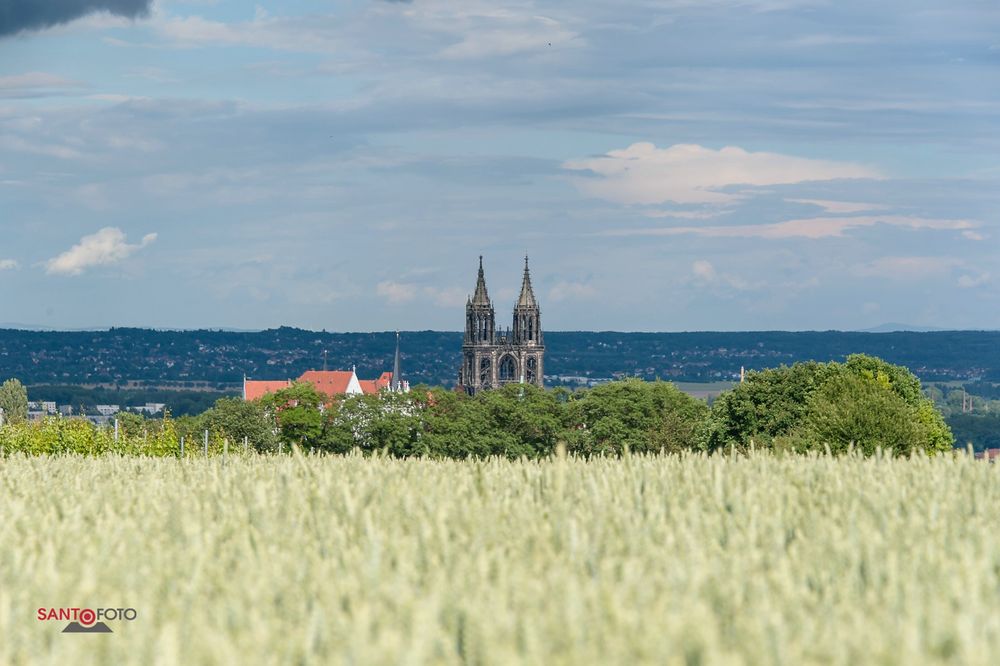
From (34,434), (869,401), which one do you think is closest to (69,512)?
(34,434)

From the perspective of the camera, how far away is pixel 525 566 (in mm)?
12656

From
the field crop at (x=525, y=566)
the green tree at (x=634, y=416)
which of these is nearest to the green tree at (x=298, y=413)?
the green tree at (x=634, y=416)

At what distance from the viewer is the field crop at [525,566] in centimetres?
984

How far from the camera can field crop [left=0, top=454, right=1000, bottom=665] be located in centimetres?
984

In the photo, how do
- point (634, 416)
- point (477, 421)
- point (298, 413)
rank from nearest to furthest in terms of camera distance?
point (634, 416) < point (477, 421) < point (298, 413)

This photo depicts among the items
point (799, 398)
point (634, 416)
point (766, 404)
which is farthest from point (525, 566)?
point (634, 416)

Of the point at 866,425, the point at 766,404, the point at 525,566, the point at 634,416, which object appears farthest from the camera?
the point at 634,416

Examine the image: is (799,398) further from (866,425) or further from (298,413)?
(298,413)

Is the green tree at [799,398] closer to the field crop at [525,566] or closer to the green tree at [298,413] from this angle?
the green tree at [298,413]

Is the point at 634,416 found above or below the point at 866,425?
below

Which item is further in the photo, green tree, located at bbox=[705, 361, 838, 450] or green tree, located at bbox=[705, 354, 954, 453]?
green tree, located at bbox=[705, 361, 838, 450]

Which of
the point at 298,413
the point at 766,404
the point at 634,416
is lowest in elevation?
the point at 298,413

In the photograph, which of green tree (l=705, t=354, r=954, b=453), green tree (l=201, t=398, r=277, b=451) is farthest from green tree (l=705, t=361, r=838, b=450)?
green tree (l=201, t=398, r=277, b=451)

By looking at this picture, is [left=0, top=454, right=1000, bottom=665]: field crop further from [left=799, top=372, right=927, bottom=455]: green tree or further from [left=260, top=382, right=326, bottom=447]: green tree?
[left=260, top=382, right=326, bottom=447]: green tree
